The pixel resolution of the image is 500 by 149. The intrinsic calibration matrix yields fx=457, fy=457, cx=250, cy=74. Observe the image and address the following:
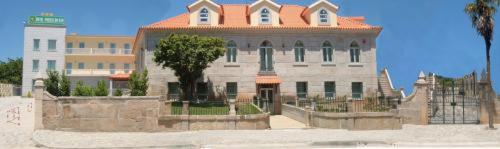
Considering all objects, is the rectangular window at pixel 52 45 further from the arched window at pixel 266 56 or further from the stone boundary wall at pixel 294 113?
the stone boundary wall at pixel 294 113

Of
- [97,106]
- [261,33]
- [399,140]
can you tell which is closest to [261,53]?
[261,33]

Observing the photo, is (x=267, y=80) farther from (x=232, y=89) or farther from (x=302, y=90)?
(x=302, y=90)

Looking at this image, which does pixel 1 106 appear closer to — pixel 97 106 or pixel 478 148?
pixel 97 106

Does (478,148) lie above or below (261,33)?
below

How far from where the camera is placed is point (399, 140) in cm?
1678

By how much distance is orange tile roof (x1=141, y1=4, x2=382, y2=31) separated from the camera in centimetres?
3588

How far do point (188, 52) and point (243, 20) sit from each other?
27.9 feet

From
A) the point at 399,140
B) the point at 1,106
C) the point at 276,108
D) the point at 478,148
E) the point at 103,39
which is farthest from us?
the point at 103,39

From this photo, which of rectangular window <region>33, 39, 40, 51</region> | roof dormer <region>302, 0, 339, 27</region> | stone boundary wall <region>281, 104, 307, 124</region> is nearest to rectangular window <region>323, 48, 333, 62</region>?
roof dormer <region>302, 0, 339, 27</region>

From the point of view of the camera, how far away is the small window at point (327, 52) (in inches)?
1462

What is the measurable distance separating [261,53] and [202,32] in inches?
197

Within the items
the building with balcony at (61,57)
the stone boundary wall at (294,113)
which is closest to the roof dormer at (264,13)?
the stone boundary wall at (294,113)

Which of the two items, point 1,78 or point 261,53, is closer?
point 261,53

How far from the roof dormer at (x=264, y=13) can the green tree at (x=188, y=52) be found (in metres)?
5.98
